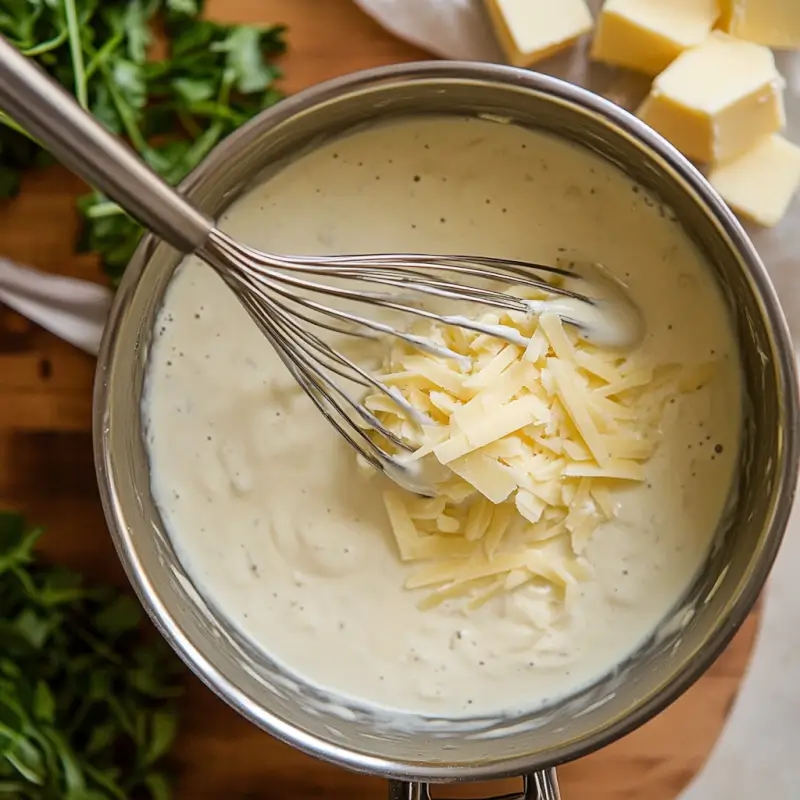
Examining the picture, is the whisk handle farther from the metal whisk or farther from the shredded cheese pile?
the shredded cheese pile

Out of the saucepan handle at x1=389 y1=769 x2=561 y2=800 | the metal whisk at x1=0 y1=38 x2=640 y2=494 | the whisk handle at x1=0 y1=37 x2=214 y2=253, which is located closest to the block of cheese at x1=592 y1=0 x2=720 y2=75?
the metal whisk at x1=0 y1=38 x2=640 y2=494

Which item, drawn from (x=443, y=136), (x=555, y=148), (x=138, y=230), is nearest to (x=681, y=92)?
(x=555, y=148)

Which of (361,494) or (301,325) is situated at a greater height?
(301,325)

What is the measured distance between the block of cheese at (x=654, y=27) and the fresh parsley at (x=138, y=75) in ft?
1.14

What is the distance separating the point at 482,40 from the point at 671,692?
2.29 ft

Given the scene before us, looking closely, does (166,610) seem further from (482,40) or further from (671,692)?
(482,40)

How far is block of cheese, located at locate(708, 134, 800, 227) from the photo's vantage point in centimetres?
97

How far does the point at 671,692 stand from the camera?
2.77 feet

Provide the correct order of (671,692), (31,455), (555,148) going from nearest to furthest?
(671,692)
(555,148)
(31,455)

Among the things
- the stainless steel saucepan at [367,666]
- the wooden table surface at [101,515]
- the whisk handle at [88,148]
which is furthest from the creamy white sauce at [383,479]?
the whisk handle at [88,148]

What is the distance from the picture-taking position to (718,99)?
92 centimetres

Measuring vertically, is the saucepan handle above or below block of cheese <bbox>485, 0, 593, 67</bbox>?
below

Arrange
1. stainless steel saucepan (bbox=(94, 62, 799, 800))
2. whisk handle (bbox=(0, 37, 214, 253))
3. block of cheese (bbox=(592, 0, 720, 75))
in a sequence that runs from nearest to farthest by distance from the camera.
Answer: whisk handle (bbox=(0, 37, 214, 253))
stainless steel saucepan (bbox=(94, 62, 799, 800))
block of cheese (bbox=(592, 0, 720, 75))

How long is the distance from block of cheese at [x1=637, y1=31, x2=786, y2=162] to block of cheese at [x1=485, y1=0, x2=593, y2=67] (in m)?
0.10
